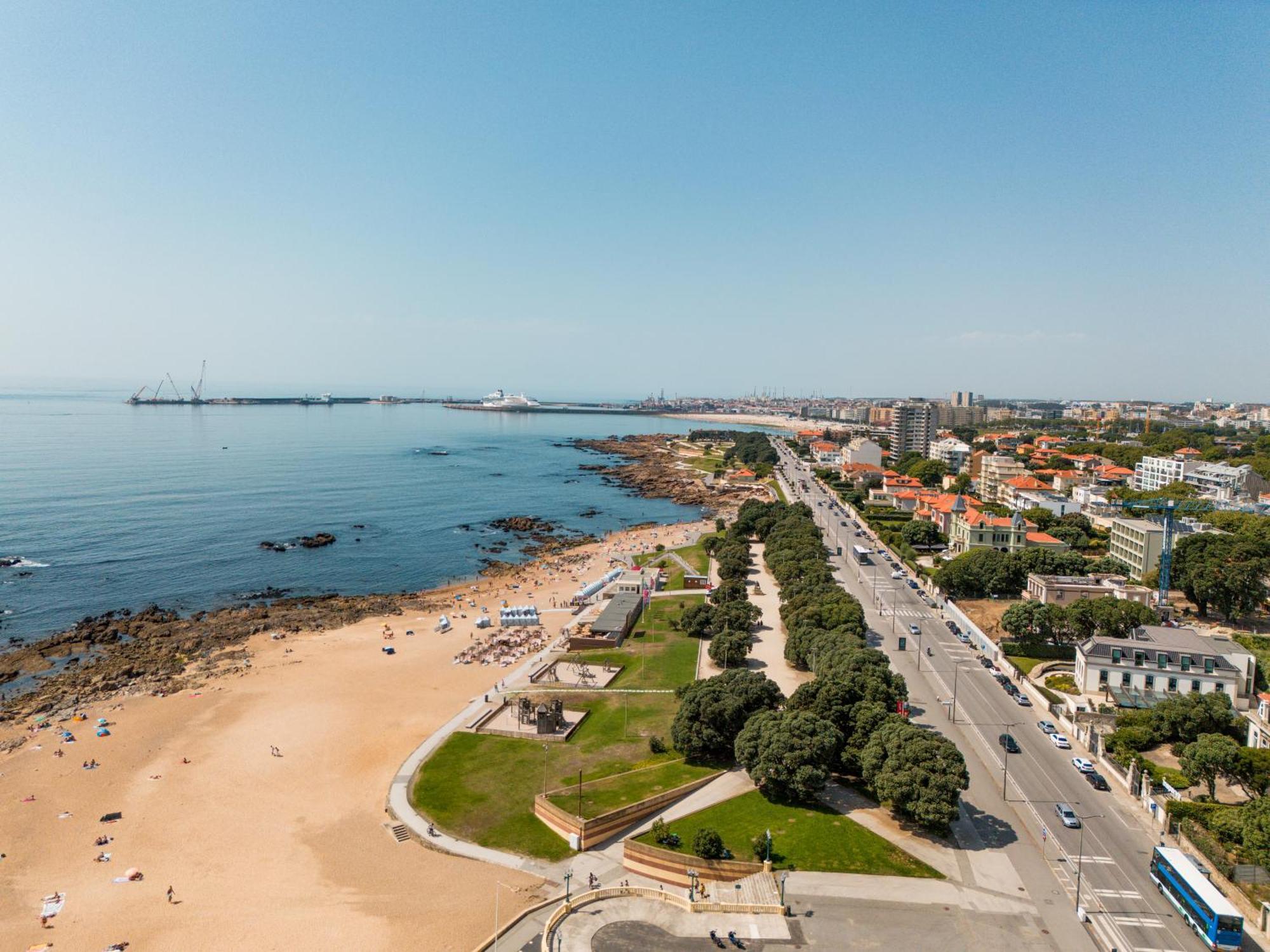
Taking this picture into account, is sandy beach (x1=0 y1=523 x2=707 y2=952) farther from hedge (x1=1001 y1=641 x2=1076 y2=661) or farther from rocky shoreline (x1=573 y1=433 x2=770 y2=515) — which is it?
rocky shoreline (x1=573 y1=433 x2=770 y2=515)

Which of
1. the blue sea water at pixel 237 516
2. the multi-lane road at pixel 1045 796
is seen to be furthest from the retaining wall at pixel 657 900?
the blue sea water at pixel 237 516

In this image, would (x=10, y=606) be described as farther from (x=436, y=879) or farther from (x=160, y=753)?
(x=436, y=879)

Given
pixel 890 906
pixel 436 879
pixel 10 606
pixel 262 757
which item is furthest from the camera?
pixel 10 606

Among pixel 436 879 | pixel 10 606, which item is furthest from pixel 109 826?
pixel 10 606

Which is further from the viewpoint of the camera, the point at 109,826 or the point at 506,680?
the point at 506,680

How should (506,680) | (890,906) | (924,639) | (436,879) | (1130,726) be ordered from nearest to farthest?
1. (890,906)
2. (436,879)
3. (1130,726)
4. (506,680)
5. (924,639)

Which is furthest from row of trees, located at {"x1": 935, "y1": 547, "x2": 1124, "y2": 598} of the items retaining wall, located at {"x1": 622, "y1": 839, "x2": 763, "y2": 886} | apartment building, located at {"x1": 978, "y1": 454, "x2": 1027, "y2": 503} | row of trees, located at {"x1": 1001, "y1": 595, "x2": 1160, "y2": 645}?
apartment building, located at {"x1": 978, "y1": 454, "x2": 1027, "y2": 503}
